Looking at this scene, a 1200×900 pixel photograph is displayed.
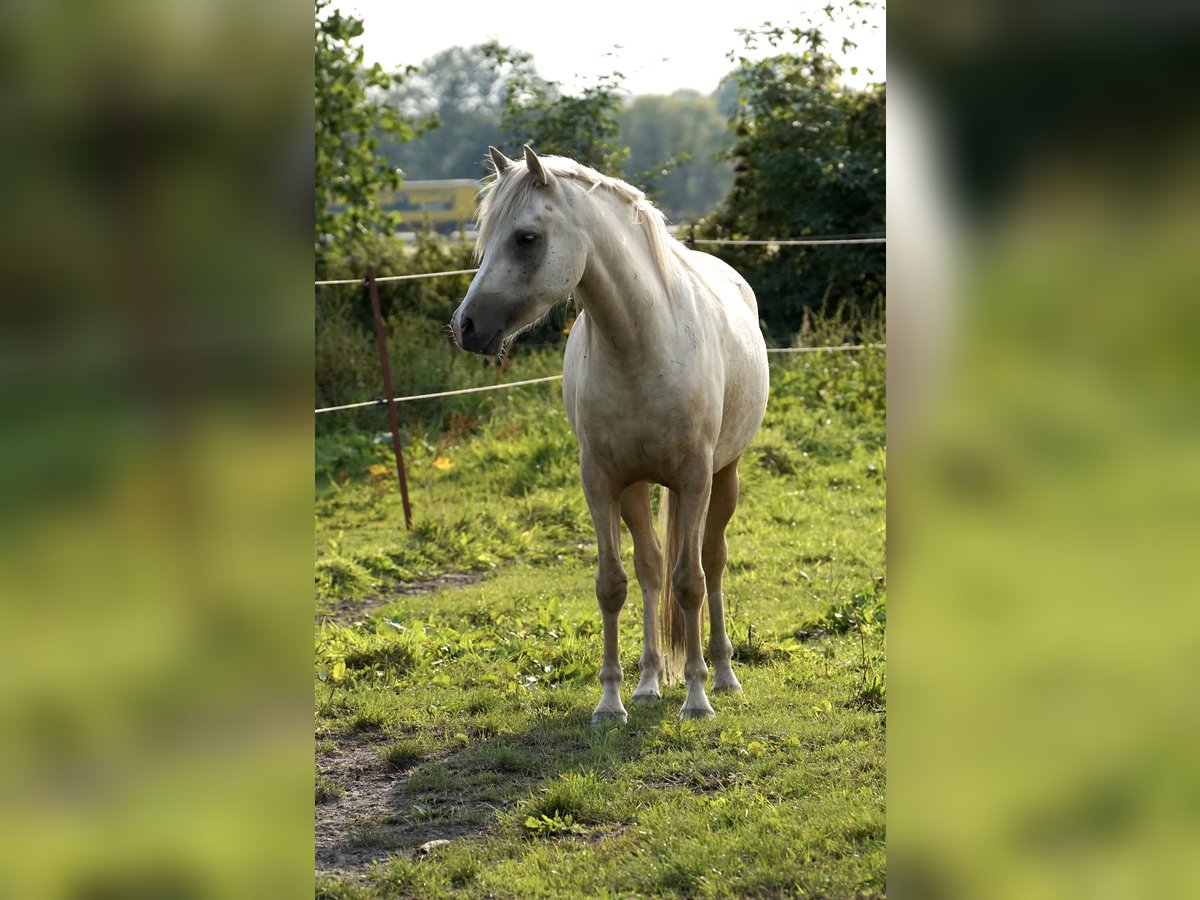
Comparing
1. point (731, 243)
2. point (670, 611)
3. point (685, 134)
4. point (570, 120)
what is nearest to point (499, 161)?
point (670, 611)

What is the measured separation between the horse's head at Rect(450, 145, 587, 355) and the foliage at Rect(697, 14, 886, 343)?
900cm

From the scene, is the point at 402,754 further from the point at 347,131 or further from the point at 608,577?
the point at 347,131

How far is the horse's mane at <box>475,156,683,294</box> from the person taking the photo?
153 inches

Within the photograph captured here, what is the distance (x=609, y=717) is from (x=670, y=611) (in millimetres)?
598

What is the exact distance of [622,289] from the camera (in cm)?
420

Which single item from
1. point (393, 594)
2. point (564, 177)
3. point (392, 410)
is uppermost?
point (564, 177)

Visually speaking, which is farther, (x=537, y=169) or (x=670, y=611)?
(x=670, y=611)

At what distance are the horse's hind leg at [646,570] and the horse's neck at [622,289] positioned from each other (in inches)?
27.4
